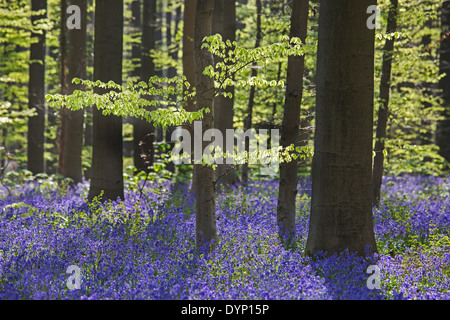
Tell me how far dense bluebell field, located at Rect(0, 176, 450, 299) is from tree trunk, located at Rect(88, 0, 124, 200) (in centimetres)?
104

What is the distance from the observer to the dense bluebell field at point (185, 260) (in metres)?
4.90

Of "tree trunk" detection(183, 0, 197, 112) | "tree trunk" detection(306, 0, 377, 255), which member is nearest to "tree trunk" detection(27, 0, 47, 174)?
"tree trunk" detection(183, 0, 197, 112)

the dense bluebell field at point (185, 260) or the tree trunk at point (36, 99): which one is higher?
the tree trunk at point (36, 99)

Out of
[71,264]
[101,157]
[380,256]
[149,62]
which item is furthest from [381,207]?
[149,62]

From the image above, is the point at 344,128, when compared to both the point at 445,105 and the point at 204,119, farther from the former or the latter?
the point at 445,105

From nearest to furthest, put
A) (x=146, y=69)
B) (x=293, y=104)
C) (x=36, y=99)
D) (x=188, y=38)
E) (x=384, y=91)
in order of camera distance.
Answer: (x=293, y=104), (x=384, y=91), (x=188, y=38), (x=146, y=69), (x=36, y=99)

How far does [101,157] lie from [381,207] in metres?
6.35

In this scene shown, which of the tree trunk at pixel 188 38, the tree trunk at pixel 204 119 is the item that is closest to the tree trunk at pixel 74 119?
the tree trunk at pixel 188 38

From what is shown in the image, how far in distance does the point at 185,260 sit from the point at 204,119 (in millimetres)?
1970

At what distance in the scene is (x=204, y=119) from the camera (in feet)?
21.5

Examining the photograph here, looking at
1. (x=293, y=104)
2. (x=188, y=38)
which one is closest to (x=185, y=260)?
(x=293, y=104)

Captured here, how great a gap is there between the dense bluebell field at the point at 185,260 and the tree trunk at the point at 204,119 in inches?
11.1

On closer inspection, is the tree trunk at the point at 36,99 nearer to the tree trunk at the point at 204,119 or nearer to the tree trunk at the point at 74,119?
the tree trunk at the point at 74,119

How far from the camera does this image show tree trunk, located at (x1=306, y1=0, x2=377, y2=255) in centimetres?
589
